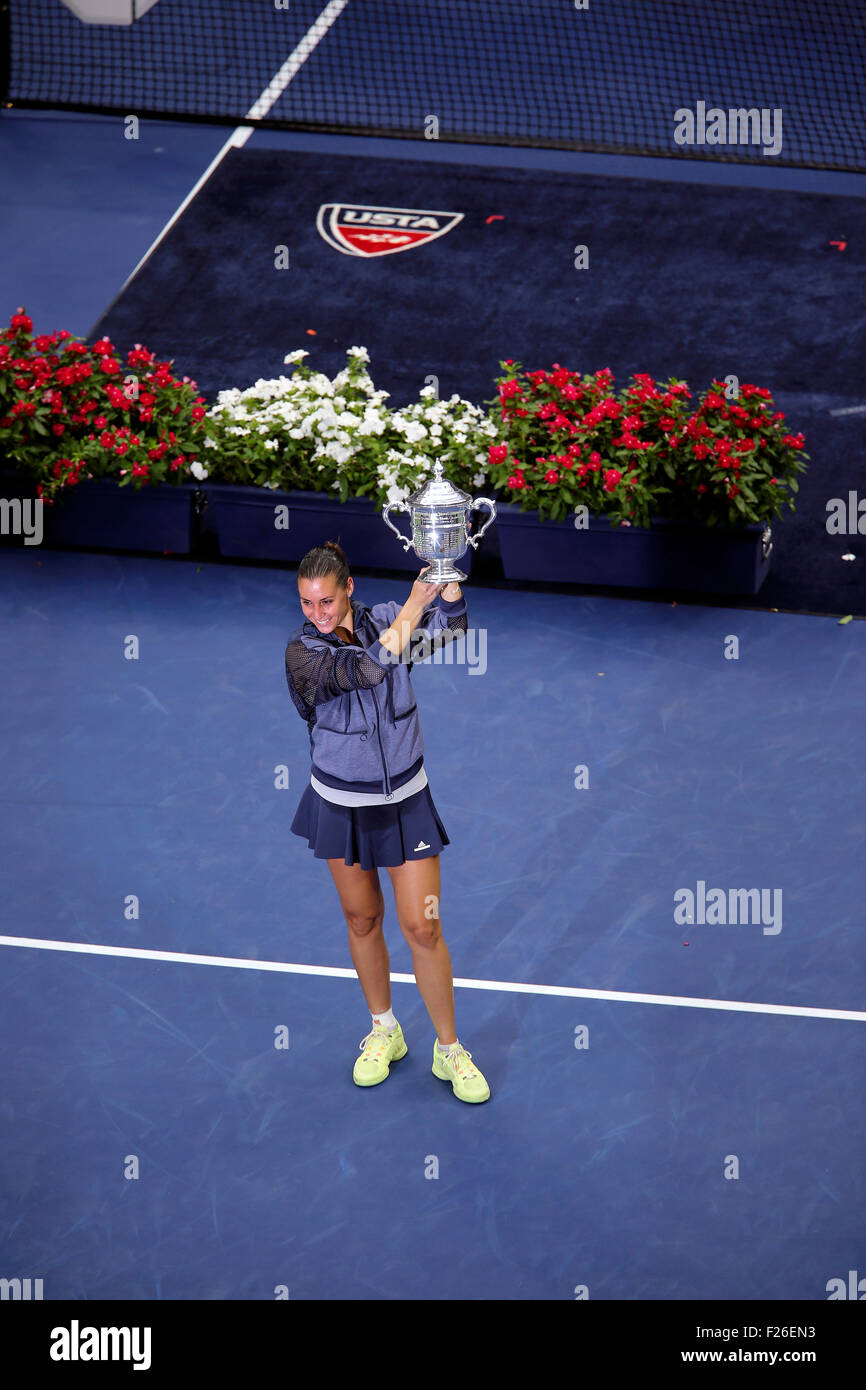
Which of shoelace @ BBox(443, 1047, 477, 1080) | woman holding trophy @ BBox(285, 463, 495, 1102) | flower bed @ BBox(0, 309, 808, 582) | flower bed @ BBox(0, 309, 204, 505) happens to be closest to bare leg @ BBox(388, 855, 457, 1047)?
woman holding trophy @ BBox(285, 463, 495, 1102)

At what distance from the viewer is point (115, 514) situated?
10430mm

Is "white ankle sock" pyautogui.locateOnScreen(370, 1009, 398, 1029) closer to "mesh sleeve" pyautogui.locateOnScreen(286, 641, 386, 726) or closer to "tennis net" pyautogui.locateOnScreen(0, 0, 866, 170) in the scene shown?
"mesh sleeve" pyautogui.locateOnScreen(286, 641, 386, 726)

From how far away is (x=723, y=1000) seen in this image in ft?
23.6

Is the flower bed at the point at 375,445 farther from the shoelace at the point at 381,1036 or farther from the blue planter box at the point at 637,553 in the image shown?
the shoelace at the point at 381,1036

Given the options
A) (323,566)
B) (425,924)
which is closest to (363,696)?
(323,566)

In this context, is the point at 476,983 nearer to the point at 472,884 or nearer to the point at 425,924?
the point at 472,884

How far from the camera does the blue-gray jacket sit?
18.8ft

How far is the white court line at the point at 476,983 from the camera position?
712 cm

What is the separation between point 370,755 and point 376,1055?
144 cm

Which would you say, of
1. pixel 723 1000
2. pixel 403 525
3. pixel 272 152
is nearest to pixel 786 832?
pixel 723 1000

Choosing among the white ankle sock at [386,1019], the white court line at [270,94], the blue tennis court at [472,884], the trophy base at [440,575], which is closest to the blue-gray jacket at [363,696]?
the trophy base at [440,575]

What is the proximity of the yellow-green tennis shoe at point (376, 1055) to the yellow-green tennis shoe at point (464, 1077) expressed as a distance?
0.20 m

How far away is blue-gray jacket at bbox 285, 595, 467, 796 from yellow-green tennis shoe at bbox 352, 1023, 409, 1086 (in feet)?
4.11
